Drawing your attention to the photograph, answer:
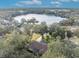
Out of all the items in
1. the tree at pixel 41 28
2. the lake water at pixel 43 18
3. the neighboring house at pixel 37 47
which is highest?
the lake water at pixel 43 18

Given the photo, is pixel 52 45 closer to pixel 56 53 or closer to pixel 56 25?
pixel 56 53

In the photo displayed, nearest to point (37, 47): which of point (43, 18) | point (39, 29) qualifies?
→ point (39, 29)

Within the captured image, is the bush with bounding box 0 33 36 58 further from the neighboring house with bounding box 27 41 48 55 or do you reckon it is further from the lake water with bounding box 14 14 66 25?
the lake water with bounding box 14 14 66 25

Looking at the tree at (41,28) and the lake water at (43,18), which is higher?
the lake water at (43,18)

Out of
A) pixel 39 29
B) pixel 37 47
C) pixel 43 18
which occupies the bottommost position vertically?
pixel 37 47

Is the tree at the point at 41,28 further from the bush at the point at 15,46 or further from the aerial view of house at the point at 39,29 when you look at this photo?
the bush at the point at 15,46

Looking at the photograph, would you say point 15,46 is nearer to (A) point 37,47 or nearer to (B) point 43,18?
(A) point 37,47

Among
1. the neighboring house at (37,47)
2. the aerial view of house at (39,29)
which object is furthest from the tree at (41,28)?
the neighboring house at (37,47)

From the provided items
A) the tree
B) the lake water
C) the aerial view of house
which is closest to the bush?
the aerial view of house
